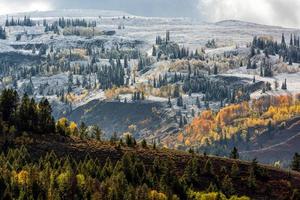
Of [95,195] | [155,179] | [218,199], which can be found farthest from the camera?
[155,179]

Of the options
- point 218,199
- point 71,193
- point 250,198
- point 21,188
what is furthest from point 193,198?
→ point 21,188

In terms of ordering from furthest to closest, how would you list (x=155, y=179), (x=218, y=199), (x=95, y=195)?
1. (x=155, y=179)
2. (x=218, y=199)
3. (x=95, y=195)

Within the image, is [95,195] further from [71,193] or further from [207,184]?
[207,184]

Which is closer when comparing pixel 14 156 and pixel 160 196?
pixel 160 196

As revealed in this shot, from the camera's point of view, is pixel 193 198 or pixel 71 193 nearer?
pixel 71 193

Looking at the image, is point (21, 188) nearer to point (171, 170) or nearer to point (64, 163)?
point (64, 163)

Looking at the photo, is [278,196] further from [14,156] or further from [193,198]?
[14,156]

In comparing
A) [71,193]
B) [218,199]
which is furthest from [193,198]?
[71,193]

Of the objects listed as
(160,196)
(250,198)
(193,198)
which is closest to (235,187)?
(250,198)
